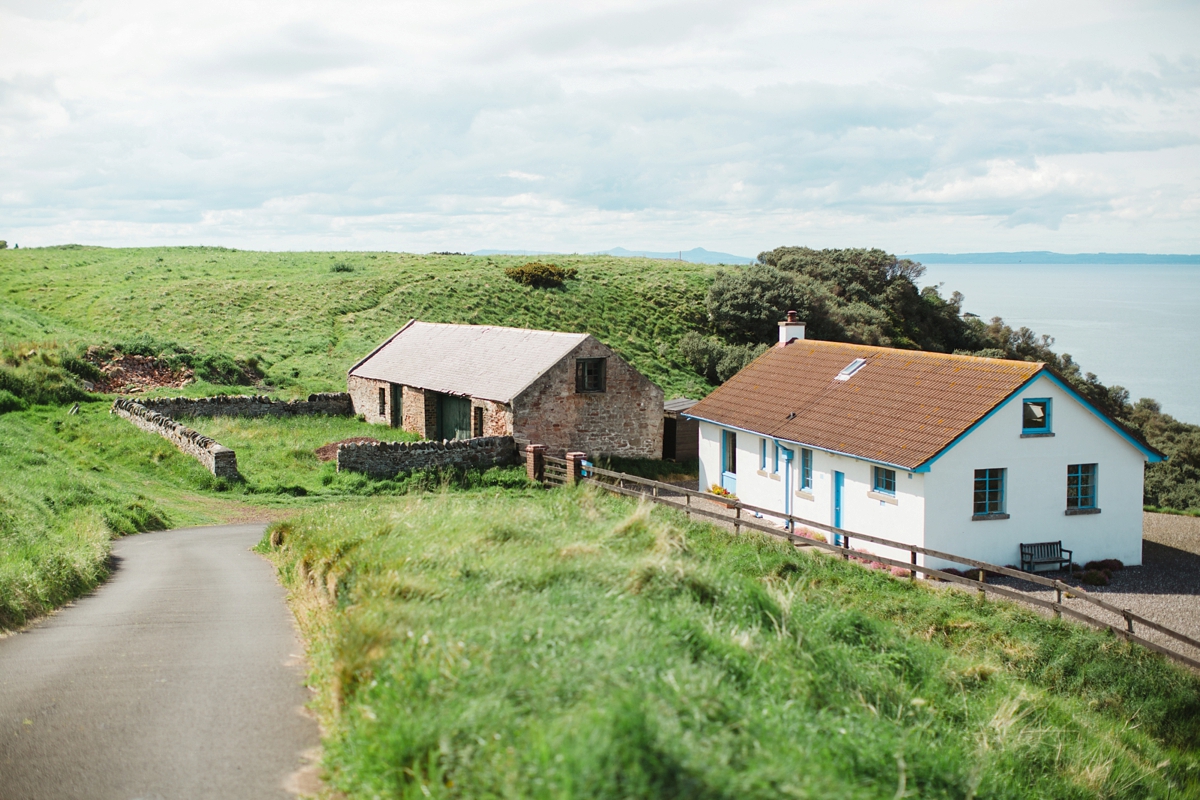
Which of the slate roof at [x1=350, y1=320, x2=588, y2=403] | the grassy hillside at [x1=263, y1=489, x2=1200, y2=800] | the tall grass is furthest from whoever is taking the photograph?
the slate roof at [x1=350, y1=320, x2=588, y2=403]

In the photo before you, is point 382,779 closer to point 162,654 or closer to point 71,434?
point 162,654

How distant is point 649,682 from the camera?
6738 mm

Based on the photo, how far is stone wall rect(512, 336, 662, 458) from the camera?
96.0 ft

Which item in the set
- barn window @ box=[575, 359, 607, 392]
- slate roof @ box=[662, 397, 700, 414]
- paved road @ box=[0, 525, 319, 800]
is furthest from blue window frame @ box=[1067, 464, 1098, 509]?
paved road @ box=[0, 525, 319, 800]

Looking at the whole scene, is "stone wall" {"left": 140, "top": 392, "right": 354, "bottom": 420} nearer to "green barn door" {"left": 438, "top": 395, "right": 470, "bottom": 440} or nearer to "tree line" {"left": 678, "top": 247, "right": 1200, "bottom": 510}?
"green barn door" {"left": 438, "top": 395, "right": 470, "bottom": 440}

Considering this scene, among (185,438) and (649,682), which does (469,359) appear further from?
(649,682)

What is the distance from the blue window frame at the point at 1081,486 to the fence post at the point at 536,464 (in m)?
13.6

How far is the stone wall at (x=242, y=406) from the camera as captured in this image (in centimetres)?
3366

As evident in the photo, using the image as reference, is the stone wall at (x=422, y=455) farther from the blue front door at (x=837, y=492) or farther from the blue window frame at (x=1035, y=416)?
the blue window frame at (x=1035, y=416)

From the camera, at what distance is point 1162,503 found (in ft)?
147

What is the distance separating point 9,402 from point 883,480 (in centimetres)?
2830

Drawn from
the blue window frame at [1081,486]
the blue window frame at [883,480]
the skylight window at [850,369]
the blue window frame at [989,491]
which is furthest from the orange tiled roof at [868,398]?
the blue window frame at [1081,486]

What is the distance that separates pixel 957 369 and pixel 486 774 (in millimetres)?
19532

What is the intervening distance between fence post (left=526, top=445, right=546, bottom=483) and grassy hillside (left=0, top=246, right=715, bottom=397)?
55.1ft
